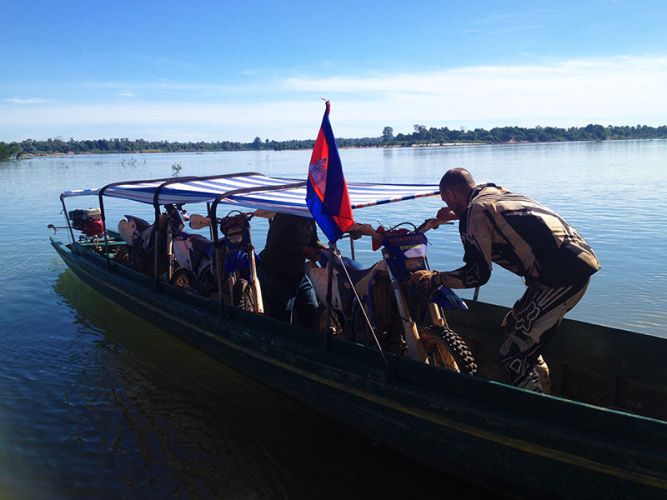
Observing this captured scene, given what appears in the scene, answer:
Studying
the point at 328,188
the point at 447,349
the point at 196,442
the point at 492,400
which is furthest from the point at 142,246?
the point at 492,400

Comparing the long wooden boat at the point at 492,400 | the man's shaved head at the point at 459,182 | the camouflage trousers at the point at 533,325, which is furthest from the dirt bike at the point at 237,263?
the camouflage trousers at the point at 533,325

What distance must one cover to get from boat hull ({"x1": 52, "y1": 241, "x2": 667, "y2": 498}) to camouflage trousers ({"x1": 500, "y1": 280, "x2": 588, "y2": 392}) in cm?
48

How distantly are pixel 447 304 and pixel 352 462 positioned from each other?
1.73m

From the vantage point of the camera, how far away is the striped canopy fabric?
17.5 ft

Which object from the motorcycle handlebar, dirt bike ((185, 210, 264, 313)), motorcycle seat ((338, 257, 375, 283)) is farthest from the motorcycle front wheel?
dirt bike ((185, 210, 264, 313))

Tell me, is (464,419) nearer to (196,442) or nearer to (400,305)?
(400,305)

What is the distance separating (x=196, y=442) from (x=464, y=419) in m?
3.05

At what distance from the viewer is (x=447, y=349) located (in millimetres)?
4578

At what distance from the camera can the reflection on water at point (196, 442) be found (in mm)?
4867

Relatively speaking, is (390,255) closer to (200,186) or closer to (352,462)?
(352,462)

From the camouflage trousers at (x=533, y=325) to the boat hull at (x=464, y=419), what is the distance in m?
0.48

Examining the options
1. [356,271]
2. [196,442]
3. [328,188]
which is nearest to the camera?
[328,188]

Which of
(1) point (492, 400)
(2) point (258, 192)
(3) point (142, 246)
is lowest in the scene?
(1) point (492, 400)

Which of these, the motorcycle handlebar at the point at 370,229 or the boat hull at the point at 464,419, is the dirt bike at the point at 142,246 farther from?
the motorcycle handlebar at the point at 370,229
